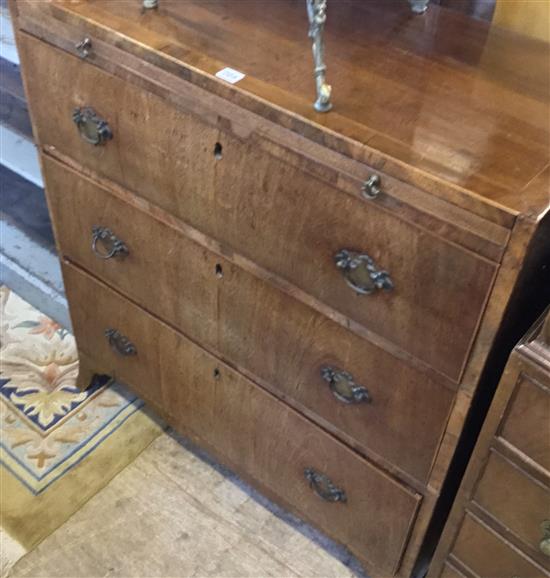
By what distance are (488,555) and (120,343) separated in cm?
74

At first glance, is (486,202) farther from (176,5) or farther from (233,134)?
(176,5)

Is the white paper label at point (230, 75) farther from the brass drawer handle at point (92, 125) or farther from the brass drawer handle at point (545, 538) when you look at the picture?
the brass drawer handle at point (545, 538)

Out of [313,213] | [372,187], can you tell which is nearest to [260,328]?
[313,213]

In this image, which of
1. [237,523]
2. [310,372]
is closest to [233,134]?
[310,372]

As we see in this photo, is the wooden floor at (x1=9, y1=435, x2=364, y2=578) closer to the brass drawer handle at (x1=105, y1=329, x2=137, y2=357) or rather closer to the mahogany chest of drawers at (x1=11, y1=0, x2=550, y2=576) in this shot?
the mahogany chest of drawers at (x1=11, y1=0, x2=550, y2=576)

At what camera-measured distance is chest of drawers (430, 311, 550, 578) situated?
0.80 m

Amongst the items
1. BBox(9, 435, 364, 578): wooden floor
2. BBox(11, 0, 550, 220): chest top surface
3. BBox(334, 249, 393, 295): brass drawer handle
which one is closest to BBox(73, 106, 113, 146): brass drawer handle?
BBox(11, 0, 550, 220): chest top surface

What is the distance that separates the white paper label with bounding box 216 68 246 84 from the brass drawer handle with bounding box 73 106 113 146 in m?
0.24

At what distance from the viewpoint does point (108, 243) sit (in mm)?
1204

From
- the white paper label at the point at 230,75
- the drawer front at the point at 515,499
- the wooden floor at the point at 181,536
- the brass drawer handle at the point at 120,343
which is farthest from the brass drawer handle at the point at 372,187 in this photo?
the wooden floor at the point at 181,536

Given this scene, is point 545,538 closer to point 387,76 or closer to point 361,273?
point 361,273

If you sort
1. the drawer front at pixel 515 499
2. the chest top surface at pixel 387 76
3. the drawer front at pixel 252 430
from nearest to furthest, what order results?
the chest top surface at pixel 387 76
the drawer front at pixel 515 499
the drawer front at pixel 252 430

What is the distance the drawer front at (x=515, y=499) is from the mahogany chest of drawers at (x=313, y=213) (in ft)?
0.21

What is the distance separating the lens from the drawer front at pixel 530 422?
800 mm
